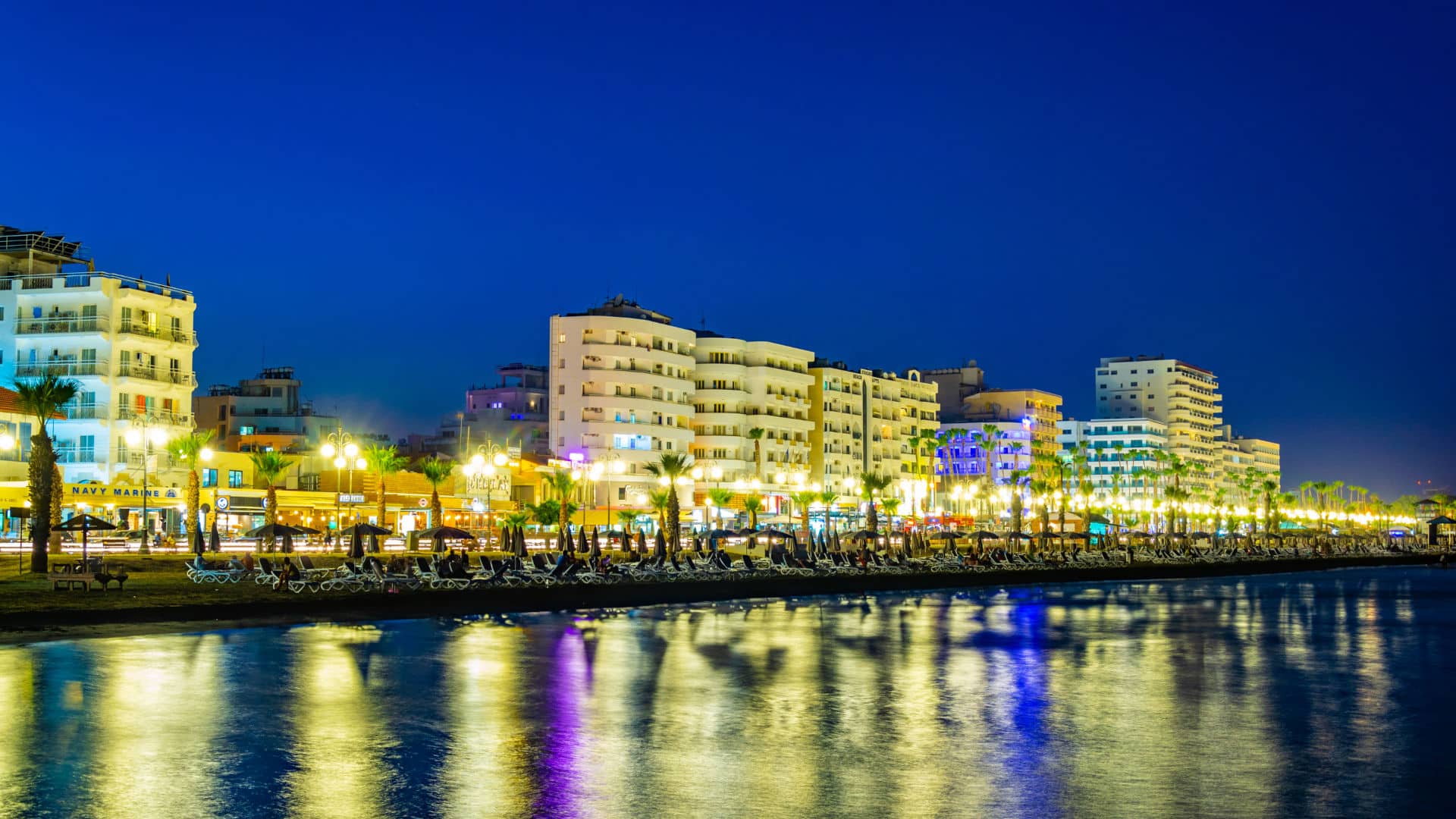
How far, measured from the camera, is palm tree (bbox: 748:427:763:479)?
4139 inches

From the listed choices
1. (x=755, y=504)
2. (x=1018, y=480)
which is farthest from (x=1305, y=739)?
(x=1018, y=480)

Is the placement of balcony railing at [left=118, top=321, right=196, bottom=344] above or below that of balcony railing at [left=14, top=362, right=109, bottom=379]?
above

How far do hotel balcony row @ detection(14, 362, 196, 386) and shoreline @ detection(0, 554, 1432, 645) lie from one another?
35.1 m

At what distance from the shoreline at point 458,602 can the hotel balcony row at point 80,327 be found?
118ft

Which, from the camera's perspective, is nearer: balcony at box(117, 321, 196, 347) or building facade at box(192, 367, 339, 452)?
balcony at box(117, 321, 196, 347)

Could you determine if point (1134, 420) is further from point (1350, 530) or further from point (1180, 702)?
point (1180, 702)

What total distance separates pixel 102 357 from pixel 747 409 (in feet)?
185

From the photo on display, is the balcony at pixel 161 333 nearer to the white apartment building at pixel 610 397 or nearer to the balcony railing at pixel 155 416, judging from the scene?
the balcony railing at pixel 155 416

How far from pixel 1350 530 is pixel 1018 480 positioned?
66058 mm

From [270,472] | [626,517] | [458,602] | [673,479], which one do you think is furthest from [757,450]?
[458,602]

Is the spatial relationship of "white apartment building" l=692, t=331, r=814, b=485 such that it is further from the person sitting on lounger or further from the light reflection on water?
the light reflection on water

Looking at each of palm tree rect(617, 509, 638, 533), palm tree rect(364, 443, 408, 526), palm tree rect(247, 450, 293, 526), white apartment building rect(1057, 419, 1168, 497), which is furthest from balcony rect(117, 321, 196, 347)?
white apartment building rect(1057, 419, 1168, 497)

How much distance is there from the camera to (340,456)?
5012 cm

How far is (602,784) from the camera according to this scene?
11.0 metres
